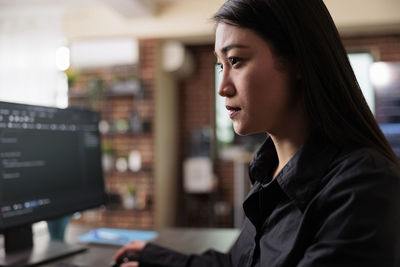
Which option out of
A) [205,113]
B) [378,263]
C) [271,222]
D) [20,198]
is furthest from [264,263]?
[205,113]

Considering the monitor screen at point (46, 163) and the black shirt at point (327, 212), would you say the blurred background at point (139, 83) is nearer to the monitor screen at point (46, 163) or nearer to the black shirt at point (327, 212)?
the monitor screen at point (46, 163)

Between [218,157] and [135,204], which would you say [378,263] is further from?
[218,157]

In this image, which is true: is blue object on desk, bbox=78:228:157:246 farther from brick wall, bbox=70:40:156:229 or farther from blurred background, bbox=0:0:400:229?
brick wall, bbox=70:40:156:229

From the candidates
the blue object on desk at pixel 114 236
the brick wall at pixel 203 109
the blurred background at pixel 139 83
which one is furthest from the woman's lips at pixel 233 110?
the brick wall at pixel 203 109

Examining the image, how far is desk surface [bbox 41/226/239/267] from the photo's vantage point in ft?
4.47

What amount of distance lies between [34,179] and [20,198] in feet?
0.28

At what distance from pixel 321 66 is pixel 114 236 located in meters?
1.16

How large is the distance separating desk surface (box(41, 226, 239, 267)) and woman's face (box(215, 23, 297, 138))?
0.74m

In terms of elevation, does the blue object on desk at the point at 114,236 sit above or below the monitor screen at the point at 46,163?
below

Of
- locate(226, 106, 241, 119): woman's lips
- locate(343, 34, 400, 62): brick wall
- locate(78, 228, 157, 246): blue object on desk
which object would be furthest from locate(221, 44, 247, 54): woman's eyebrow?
locate(343, 34, 400, 62): brick wall

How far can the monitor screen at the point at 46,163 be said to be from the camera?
1243 millimetres

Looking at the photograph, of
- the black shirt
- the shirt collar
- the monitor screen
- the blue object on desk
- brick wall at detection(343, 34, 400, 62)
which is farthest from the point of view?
brick wall at detection(343, 34, 400, 62)

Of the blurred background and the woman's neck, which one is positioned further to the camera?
the blurred background

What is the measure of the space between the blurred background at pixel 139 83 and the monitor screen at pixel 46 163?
11.1 ft
